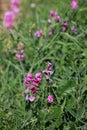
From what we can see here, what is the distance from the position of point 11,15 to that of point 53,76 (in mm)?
1868

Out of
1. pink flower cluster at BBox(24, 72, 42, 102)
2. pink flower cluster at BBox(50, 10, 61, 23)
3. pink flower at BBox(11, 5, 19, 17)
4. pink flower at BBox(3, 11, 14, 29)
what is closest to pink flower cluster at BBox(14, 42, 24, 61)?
pink flower cluster at BBox(50, 10, 61, 23)

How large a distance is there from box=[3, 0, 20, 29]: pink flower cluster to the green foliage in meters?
0.48

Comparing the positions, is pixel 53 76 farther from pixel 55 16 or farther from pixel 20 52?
pixel 55 16

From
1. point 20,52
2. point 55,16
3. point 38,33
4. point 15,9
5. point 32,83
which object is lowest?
point 32,83

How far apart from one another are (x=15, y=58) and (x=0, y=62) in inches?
7.7

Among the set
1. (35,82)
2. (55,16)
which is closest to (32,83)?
(35,82)

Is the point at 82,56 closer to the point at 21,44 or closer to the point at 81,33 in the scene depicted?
the point at 81,33

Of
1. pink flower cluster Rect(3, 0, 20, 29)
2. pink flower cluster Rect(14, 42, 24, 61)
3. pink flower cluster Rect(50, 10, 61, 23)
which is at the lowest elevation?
pink flower cluster Rect(14, 42, 24, 61)

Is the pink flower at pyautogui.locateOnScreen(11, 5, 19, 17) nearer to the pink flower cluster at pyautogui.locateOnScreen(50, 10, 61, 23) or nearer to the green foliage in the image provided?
the green foliage

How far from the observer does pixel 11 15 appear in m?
5.00

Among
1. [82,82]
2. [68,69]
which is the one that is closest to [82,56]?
[68,69]

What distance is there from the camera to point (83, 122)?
111 inches

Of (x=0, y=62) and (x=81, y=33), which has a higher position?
(x=81, y=33)

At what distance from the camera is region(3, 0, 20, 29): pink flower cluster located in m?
4.83
